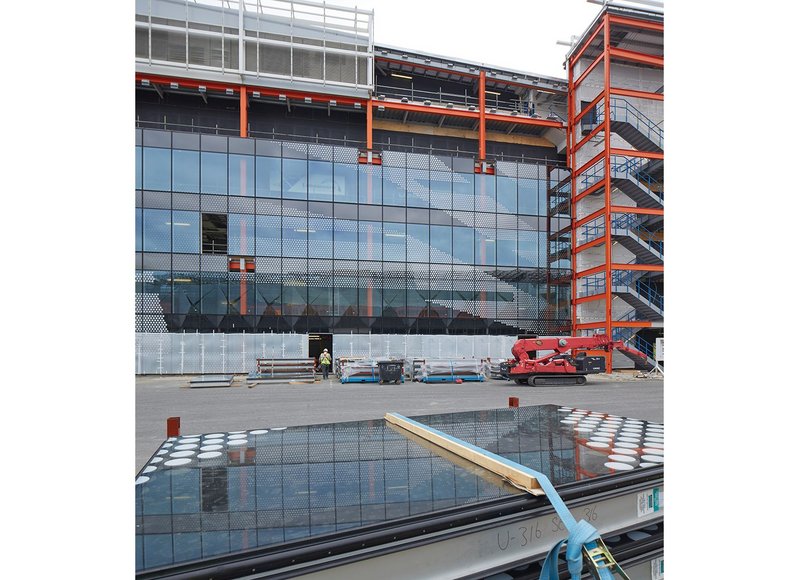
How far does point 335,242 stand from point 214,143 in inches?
309

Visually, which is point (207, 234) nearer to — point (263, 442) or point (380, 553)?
point (263, 442)

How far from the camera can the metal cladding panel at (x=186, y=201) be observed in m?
21.0

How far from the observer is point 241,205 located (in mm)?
21641

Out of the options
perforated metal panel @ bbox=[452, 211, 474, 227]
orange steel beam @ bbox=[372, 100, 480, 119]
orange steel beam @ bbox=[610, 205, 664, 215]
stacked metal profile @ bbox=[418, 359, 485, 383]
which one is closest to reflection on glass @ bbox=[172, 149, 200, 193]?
orange steel beam @ bbox=[372, 100, 480, 119]

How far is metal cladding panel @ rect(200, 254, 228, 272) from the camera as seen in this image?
20984mm

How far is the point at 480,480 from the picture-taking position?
7.25 ft

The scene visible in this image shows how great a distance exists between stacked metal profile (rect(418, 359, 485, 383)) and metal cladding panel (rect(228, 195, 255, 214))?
11.8 m

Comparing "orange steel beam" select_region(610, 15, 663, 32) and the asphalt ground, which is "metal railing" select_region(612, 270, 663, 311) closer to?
the asphalt ground

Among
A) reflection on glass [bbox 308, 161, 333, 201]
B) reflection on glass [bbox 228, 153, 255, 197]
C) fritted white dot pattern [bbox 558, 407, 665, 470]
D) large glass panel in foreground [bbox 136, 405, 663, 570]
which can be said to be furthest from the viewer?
reflection on glass [bbox 308, 161, 333, 201]

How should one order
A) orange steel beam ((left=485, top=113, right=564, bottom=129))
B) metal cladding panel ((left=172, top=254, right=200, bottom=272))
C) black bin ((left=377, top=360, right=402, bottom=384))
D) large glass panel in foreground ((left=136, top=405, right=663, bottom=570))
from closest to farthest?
1. large glass panel in foreground ((left=136, top=405, right=663, bottom=570))
2. black bin ((left=377, top=360, right=402, bottom=384))
3. metal cladding panel ((left=172, top=254, right=200, bottom=272))
4. orange steel beam ((left=485, top=113, right=564, bottom=129))

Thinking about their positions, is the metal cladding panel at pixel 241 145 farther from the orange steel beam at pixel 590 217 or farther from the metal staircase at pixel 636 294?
the metal staircase at pixel 636 294

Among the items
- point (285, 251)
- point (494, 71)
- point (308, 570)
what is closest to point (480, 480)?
point (308, 570)

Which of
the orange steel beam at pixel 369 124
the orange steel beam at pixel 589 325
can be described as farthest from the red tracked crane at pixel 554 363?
the orange steel beam at pixel 369 124
